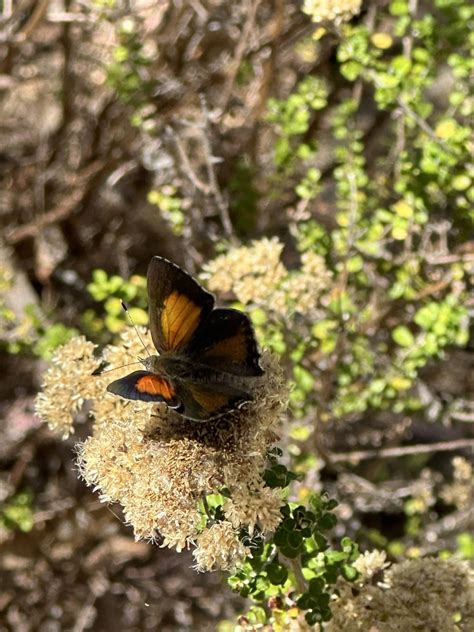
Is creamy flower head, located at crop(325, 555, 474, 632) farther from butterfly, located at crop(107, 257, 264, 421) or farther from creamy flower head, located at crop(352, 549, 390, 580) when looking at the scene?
butterfly, located at crop(107, 257, 264, 421)

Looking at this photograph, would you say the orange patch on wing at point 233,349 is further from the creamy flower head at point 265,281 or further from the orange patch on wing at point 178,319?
the creamy flower head at point 265,281

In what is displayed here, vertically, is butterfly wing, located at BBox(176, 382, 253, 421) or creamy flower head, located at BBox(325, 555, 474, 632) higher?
butterfly wing, located at BBox(176, 382, 253, 421)

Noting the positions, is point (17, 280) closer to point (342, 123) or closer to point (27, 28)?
point (27, 28)

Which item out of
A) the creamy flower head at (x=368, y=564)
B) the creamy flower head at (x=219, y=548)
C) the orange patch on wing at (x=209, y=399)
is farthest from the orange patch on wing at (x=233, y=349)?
the creamy flower head at (x=368, y=564)

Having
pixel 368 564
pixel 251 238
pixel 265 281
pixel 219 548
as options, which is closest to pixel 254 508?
pixel 219 548

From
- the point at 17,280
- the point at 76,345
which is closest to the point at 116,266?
the point at 17,280

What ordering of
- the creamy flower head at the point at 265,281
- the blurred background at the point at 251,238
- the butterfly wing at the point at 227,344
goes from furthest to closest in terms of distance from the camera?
1. the blurred background at the point at 251,238
2. the creamy flower head at the point at 265,281
3. the butterfly wing at the point at 227,344

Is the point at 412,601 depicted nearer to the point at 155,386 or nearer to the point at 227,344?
the point at 227,344

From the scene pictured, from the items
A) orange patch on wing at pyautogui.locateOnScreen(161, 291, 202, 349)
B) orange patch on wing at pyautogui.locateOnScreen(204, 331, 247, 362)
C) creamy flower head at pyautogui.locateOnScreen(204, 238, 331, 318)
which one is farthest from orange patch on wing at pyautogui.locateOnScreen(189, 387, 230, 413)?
creamy flower head at pyautogui.locateOnScreen(204, 238, 331, 318)
